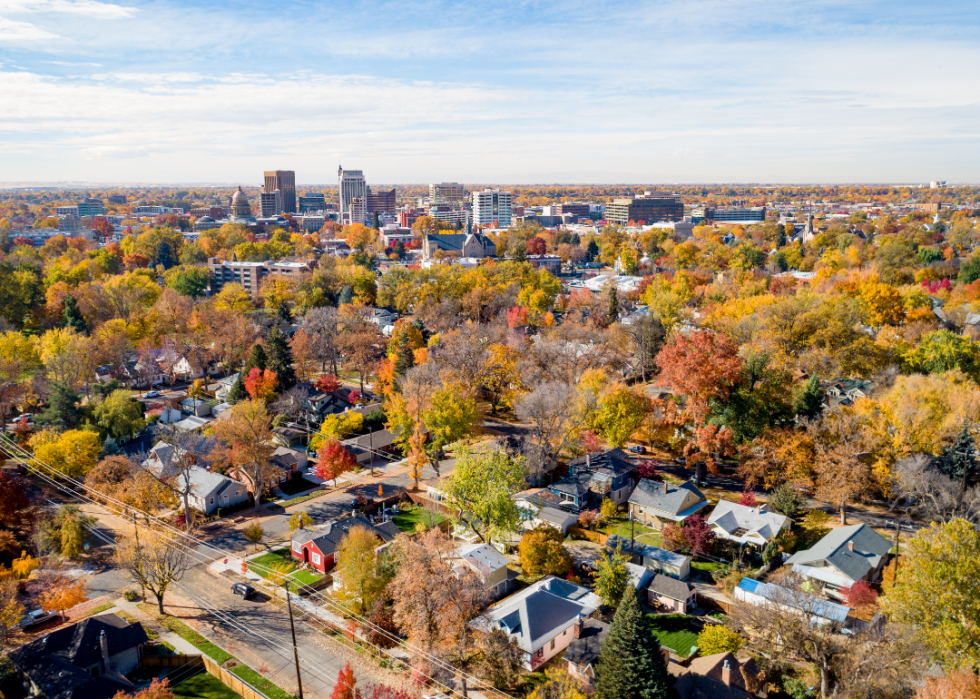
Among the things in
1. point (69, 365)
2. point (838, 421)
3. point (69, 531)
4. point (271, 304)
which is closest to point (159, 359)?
point (69, 365)

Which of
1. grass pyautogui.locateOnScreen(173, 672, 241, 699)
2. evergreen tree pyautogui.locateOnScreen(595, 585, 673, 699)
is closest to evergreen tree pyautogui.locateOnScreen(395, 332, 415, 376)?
grass pyautogui.locateOnScreen(173, 672, 241, 699)

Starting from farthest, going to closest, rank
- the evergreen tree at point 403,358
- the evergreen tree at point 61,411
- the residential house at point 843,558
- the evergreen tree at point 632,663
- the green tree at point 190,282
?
the green tree at point 190,282
the evergreen tree at point 403,358
the evergreen tree at point 61,411
the residential house at point 843,558
the evergreen tree at point 632,663

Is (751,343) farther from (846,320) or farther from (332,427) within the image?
(332,427)

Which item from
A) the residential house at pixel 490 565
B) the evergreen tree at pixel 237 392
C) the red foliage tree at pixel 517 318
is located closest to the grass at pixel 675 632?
the residential house at pixel 490 565

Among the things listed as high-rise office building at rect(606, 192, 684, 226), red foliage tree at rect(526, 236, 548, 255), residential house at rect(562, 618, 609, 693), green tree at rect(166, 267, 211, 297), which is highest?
high-rise office building at rect(606, 192, 684, 226)

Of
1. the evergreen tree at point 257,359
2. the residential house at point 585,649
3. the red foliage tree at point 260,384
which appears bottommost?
the residential house at point 585,649

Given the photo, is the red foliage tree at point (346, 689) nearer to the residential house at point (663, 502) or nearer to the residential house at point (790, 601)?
the residential house at point (790, 601)

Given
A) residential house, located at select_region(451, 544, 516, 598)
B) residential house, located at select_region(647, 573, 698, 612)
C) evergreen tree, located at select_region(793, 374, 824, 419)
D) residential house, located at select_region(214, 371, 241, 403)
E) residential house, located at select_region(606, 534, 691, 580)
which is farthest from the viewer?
residential house, located at select_region(214, 371, 241, 403)

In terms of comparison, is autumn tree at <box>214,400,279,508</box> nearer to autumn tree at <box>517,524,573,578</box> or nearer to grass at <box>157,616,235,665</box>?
grass at <box>157,616,235,665</box>
